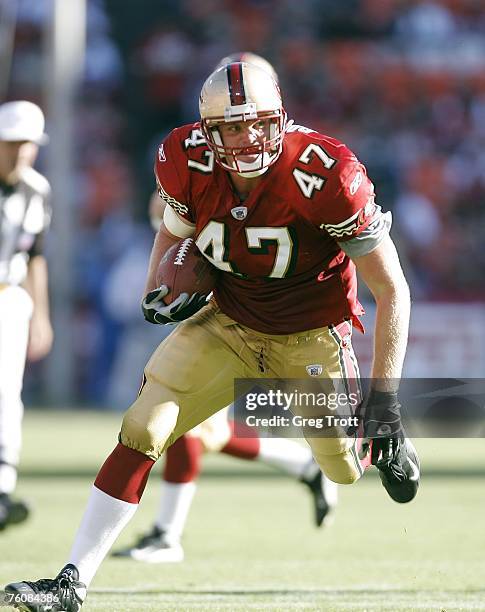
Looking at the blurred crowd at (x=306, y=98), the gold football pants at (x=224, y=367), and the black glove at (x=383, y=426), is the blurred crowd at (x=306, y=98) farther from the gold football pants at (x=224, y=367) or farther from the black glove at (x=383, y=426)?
the black glove at (x=383, y=426)

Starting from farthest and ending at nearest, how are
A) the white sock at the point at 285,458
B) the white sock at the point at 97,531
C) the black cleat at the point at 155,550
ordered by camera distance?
the white sock at the point at 285,458 < the black cleat at the point at 155,550 < the white sock at the point at 97,531

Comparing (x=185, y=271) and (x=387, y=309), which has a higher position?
(x=185, y=271)

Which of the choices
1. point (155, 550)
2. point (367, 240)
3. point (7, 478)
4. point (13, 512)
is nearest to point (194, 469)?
point (155, 550)

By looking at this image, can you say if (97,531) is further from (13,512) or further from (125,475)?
(13,512)

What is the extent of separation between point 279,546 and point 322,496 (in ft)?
1.08

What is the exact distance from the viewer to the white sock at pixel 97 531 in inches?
143

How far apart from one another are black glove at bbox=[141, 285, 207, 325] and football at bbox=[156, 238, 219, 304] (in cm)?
1

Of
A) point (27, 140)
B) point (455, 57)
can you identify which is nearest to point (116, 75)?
point (455, 57)

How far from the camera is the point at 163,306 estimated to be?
3.93 metres

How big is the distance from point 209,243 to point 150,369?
1.43 ft

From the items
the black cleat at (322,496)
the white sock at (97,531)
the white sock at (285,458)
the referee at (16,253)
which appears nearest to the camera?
the white sock at (97,531)

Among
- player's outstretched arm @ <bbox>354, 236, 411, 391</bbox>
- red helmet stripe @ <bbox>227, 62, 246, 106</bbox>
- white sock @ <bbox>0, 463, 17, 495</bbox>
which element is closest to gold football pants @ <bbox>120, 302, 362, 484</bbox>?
player's outstretched arm @ <bbox>354, 236, 411, 391</bbox>

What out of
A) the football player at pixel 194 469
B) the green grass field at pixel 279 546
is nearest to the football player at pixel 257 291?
the green grass field at pixel 279 546

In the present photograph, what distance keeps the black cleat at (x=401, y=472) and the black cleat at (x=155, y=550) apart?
1405 millimetres
